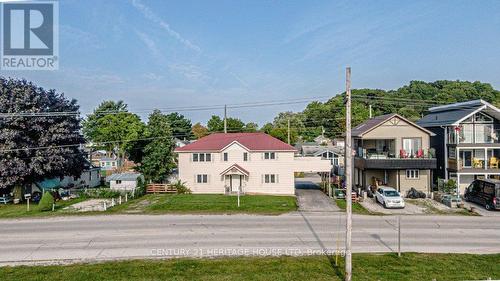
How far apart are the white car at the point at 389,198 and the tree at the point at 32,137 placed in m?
29.4

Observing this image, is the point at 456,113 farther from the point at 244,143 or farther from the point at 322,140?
the point at 322,140

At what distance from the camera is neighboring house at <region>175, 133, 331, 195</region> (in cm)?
3744

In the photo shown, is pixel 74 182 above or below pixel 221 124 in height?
below

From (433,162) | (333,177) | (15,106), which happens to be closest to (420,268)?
(433,162)

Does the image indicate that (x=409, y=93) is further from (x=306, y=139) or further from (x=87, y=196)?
(x=87, y=196)

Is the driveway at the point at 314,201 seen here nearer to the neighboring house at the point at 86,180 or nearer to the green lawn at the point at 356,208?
the green lawn at the point at 356,208

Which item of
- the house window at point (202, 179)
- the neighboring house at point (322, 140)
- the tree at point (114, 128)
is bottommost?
the house window at point (202, 179)

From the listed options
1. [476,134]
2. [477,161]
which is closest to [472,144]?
[476,134]

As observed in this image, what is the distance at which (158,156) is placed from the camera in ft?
138

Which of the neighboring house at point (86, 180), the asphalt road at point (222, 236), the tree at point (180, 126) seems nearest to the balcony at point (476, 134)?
the asphalt road at point (222, 236)

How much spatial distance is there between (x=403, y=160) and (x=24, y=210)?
3435 cm

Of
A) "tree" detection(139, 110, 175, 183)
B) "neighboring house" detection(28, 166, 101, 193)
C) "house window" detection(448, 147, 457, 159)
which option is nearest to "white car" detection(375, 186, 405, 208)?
"house window" detection(448, 147, 457, 159)

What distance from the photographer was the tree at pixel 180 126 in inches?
3216

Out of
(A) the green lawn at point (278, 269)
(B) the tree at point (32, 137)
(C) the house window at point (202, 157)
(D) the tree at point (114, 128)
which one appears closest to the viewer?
(A) the green lawn at point (278, 269)
